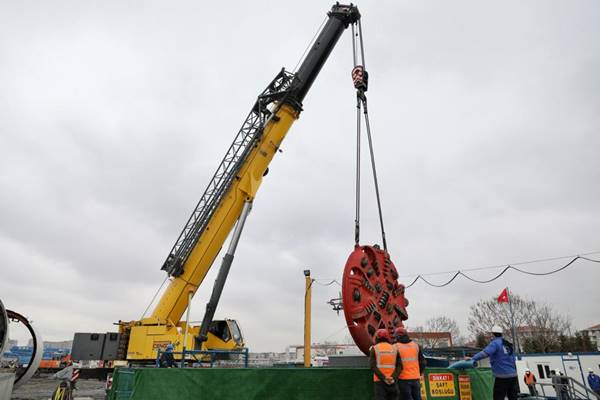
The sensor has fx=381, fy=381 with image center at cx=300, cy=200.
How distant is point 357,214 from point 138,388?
5.39 m

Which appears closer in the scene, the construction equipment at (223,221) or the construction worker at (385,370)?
the construction worker at (385,370)

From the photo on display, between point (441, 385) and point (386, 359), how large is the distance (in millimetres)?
1746

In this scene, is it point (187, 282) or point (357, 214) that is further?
point (187, 282)

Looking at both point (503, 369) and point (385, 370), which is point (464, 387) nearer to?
point (503, 369)

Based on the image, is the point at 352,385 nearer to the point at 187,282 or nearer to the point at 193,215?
the point at 187,282

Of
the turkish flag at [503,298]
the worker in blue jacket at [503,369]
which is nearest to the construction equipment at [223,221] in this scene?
the worker in blue jacket at [503,369]

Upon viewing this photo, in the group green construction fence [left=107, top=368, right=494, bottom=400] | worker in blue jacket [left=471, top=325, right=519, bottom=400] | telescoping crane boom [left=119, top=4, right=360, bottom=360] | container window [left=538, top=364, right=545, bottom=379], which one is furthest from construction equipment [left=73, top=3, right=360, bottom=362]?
container window [left=538, top=364, right=545, bottom=379]

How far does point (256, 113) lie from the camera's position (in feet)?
49.7

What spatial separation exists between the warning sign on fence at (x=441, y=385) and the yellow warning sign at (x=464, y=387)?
5.8 inches

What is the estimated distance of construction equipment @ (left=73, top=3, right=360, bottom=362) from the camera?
492 inches

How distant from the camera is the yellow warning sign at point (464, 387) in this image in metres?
6.51

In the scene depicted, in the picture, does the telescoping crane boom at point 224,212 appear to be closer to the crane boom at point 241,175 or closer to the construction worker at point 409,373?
the crane boom at point 241,175

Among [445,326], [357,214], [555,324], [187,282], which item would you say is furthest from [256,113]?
[445,326]

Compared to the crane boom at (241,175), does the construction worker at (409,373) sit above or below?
below
